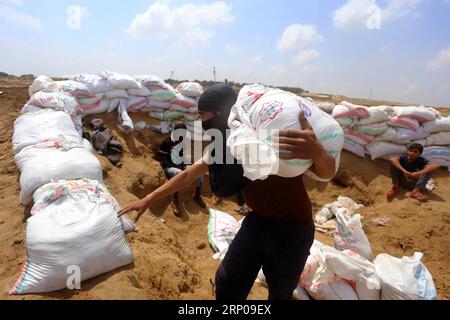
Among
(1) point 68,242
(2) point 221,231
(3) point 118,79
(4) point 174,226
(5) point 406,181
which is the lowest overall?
(4) point 174,226

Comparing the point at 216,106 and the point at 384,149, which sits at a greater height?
the point at 216,106

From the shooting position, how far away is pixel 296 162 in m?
1.29

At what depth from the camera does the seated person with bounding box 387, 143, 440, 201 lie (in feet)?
14.2

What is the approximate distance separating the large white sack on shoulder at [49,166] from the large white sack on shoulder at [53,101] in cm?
86

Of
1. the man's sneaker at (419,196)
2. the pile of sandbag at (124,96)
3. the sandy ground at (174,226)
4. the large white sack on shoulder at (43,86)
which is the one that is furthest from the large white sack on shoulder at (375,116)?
the large white sack on shoulder at (43,86)

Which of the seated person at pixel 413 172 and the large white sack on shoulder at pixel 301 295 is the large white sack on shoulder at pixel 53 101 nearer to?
the large white sack on shoulder at pixel 301 295

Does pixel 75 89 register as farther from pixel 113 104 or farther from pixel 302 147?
pixel 302 147

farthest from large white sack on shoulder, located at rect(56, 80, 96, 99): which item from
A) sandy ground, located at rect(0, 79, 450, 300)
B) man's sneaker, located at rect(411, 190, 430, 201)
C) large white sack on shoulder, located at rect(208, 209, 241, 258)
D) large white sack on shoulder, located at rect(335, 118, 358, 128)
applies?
man's sneaker, located at rect(411, 190, 430, 201)

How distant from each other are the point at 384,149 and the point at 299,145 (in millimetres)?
4576

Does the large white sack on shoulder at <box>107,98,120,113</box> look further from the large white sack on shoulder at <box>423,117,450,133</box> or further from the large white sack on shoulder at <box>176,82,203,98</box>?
Result: the large white sack on shoulder at <box>423,117,450,133</box>

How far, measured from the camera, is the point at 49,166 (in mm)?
2504

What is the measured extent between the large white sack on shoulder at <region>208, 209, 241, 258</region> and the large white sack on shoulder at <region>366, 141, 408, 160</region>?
2.99 metres

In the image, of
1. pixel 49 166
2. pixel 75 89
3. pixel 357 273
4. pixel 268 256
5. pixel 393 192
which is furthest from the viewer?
pixel 393 192

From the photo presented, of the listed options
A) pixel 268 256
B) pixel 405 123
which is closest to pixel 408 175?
pixel 405 123
